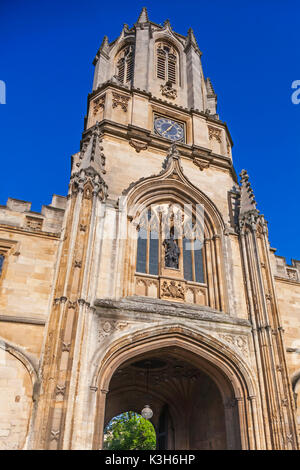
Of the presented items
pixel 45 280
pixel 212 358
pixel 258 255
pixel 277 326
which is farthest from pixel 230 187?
pixel 45 280

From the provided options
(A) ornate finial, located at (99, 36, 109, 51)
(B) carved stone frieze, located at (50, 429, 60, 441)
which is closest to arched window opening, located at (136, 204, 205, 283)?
(B) carved stone frieze, located at (50, 429, 60, 441)

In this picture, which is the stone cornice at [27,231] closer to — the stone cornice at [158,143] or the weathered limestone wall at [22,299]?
the weathered limestone wall at [22,299]

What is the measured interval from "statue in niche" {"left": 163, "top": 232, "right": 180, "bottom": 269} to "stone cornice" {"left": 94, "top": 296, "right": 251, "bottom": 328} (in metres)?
1.59

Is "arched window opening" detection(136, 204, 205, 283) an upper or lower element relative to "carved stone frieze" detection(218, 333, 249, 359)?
upper

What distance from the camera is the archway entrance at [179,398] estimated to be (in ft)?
36.2

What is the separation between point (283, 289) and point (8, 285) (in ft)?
30.7

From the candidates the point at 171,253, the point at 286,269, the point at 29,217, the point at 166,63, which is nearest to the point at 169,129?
the point at 166,63

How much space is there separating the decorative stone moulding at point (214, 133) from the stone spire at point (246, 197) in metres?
3.34

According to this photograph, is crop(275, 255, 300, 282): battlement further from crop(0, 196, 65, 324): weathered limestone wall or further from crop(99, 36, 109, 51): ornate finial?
crop(99, 36, 109, 51): ornate finial

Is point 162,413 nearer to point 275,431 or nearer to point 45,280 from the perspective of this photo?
point 275,431

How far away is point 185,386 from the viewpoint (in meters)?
13.7

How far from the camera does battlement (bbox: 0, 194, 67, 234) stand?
11.9m

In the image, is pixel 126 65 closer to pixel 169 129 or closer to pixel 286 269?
pixel 169 129

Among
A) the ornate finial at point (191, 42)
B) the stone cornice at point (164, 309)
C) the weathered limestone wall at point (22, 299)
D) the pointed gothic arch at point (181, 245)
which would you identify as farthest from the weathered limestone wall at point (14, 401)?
the ornate finial at point (191, 42)
